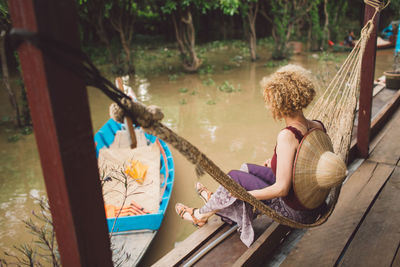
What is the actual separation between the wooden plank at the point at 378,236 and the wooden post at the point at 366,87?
520 millimetres

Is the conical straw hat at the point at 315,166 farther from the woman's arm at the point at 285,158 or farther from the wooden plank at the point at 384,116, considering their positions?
the wooden plank at the point at 384,116

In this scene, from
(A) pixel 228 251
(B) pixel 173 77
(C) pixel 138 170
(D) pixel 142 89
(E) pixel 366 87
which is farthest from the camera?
(B) pixel 173 77

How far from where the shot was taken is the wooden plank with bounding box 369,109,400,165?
8.08ft

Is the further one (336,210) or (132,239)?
(132,239)

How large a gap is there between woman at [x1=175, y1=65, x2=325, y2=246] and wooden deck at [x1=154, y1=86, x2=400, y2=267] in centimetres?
10

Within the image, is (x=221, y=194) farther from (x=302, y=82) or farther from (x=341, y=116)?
(x=341, y=116)

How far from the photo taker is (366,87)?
2.32 m

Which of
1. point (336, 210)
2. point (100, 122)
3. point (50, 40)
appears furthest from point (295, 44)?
point (50, 40)

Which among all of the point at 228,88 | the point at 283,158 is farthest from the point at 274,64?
the point at 283,158

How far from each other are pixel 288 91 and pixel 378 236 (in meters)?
0.94

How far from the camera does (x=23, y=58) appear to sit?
0.58 metres

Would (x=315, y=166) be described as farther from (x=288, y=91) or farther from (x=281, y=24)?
(x=281, y=24)

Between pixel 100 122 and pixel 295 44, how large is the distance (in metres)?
8.95

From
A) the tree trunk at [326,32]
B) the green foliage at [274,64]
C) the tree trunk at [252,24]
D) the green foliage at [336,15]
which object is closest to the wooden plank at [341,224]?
the green foliage at [274,64]
